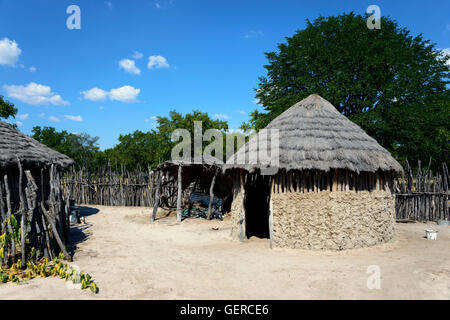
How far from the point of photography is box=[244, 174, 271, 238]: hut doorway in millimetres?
10859

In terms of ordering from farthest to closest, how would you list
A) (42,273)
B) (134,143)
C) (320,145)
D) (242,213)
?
1. (134,143)
2. (242,213)
3. (320,145)
4. (42,273)

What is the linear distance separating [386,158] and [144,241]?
755 cm

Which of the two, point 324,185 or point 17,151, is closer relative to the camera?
point 324,185

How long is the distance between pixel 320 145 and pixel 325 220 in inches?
77.9

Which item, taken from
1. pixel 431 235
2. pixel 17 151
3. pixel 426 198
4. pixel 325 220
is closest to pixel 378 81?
pixel 426 198

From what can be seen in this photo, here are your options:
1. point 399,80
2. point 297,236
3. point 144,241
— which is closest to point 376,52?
point 399,80

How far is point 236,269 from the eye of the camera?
6414 millimetres

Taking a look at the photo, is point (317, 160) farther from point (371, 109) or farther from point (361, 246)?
point (371, 109)

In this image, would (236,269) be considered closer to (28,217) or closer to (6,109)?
(28,217)

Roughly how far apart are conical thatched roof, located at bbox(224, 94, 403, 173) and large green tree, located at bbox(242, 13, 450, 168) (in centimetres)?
722

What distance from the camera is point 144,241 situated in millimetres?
9398

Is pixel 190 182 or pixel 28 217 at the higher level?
pixel 190 182

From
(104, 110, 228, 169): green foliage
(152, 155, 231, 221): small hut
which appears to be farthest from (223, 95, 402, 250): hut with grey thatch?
(104, 110, 228, 169): green foliage
